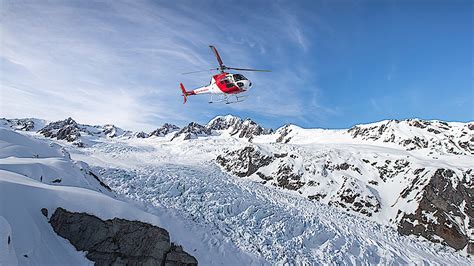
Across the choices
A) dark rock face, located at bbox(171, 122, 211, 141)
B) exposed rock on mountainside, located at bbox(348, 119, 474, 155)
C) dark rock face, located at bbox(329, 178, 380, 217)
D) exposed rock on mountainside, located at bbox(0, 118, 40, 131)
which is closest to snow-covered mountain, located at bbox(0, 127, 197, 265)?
dark rock face, located at bbox(329, 178, 380, 217)

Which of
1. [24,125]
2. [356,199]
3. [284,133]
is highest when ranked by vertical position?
[284,133]

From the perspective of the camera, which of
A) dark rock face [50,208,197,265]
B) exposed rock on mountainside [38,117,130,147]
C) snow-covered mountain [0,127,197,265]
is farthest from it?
exposed rock on mountainside [38,117,130,147]

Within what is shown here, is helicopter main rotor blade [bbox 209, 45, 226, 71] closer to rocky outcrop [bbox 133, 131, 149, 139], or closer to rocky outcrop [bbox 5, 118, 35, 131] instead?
rocky outcrop [bbox 133, 131, 149, 139]

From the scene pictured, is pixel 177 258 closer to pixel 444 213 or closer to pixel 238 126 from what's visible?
pixel 444 213

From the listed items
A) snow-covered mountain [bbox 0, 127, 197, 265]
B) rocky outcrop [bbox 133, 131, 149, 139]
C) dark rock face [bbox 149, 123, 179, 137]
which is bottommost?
snow-covered mountain [bbox 0, 127, 197, 265]

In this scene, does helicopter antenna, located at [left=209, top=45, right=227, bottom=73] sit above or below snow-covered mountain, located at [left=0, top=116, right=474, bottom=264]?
above

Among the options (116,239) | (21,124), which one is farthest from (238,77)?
(21,124)
